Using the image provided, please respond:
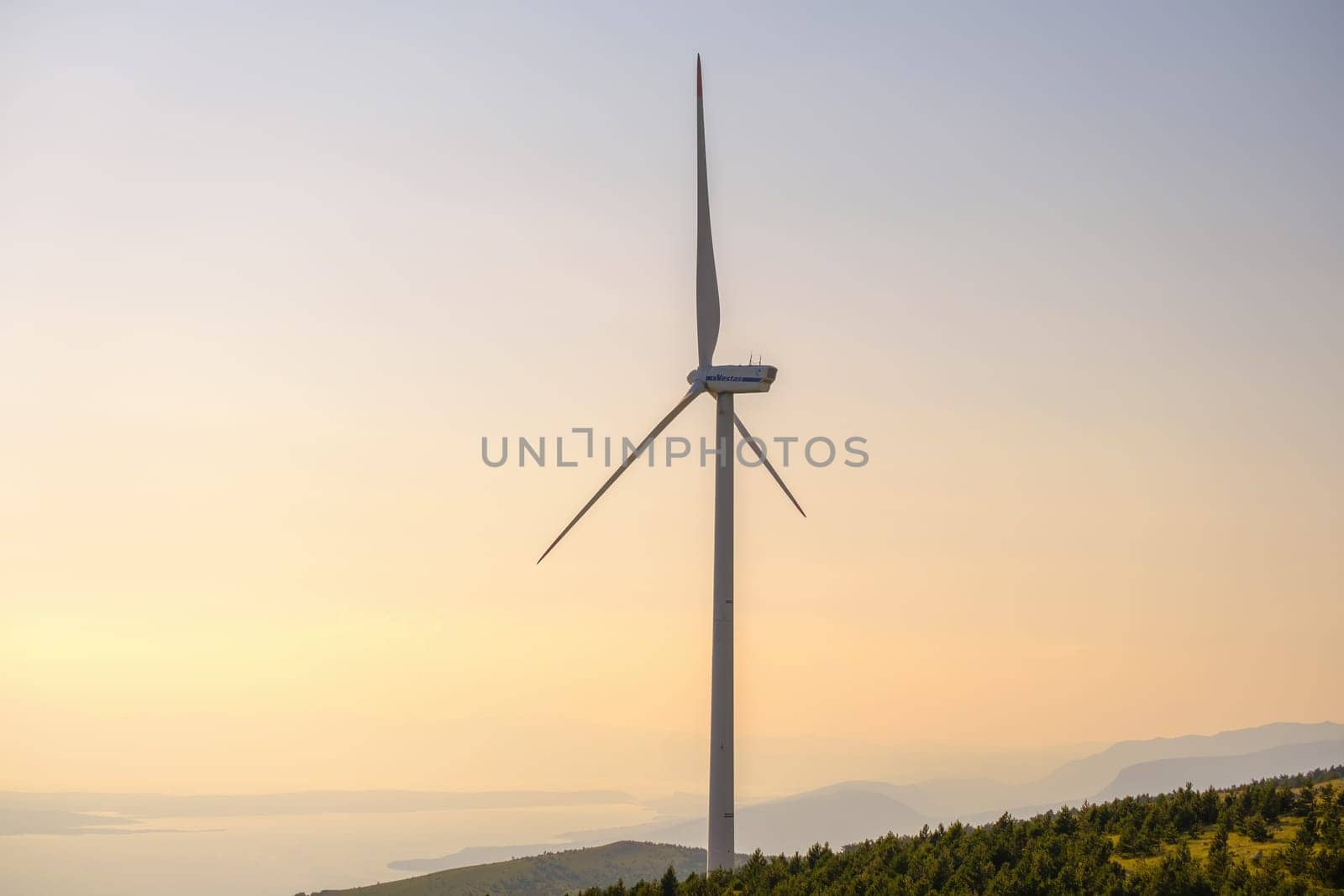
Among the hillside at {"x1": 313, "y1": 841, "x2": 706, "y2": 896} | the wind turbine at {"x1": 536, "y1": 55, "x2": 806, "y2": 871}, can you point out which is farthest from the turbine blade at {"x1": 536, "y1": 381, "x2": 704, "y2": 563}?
the hillside at {"x1": 313, "y1": 841, "x2": 706, "y2": 896}

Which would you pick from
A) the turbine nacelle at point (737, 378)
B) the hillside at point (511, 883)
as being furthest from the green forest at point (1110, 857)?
the hillside at point (511, 883)

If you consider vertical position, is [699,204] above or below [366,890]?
above

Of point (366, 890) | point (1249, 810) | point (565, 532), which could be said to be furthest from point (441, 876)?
point (1249, 810)

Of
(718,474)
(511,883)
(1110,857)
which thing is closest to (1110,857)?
(1110,857)

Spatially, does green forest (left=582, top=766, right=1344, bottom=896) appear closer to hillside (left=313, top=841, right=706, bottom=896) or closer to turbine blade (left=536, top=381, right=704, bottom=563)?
turbine blade (left=536, top=381, right=704, bottom=563)

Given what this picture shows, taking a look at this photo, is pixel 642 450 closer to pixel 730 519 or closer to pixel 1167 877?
pixel 730 519
